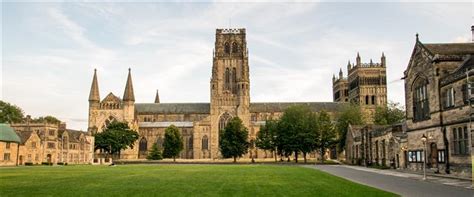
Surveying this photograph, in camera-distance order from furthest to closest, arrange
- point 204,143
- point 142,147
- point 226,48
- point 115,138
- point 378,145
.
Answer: point 226,48, point 142,147, point 204,143, point 115,138, point 378,145

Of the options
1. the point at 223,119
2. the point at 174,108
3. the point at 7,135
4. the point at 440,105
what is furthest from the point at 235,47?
the point at 440,105

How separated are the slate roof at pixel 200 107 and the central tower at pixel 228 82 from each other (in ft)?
40.0

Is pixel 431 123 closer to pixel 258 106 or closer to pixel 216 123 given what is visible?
pixel 216 123

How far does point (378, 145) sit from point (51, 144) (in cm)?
6875

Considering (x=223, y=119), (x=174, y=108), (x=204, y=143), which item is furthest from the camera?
(x=174, y=108)

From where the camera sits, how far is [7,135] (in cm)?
8312

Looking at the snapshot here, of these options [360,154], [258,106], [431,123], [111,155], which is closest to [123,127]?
[111,155]

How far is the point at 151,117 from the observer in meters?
143

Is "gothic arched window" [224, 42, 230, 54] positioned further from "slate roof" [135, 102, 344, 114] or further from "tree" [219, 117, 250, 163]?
"tree" [219, 117, 250, 163]

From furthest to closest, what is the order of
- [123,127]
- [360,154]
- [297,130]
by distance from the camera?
1. [123,127]
2. [297,130]
3. [360,154]

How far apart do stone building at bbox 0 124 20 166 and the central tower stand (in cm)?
5302

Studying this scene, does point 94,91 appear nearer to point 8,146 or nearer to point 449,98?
point 8,146

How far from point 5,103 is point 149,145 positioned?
3959 cm

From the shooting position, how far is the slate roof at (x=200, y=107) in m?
143
